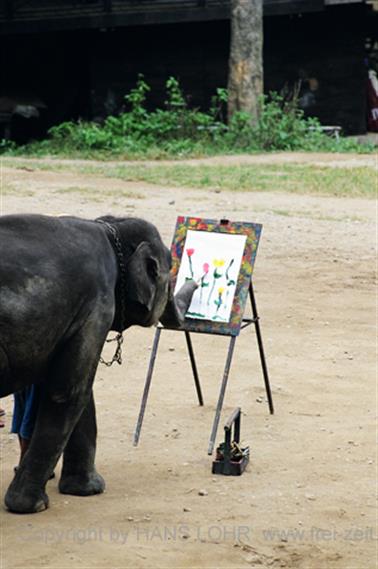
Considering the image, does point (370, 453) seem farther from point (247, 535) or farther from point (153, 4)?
point (153, 4)

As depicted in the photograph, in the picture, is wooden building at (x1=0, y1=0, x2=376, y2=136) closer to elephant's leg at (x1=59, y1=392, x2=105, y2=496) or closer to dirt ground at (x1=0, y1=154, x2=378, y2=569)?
dirt ground at (x1=0, y1=154, x2=378, y2=569)

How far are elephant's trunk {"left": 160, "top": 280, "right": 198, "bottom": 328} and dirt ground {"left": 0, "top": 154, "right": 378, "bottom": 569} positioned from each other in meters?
0.76

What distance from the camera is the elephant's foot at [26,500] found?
690 cm

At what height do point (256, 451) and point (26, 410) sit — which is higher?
point (26, 410)

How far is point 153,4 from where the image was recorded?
24766mm

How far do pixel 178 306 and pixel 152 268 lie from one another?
0.87 metres

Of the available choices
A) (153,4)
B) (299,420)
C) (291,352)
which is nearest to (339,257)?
(291,352)

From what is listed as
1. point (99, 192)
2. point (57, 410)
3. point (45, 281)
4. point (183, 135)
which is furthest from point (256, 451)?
point (183, 135)

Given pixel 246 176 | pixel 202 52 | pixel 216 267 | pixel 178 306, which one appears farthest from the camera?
pixel 202 52

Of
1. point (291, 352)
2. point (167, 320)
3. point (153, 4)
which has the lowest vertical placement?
point (291, 352)

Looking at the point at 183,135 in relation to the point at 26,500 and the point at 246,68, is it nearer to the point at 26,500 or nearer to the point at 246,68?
the point at 246,68

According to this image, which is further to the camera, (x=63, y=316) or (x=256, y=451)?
(x=256, y=451)

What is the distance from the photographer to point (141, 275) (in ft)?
23.4

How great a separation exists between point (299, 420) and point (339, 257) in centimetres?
508
